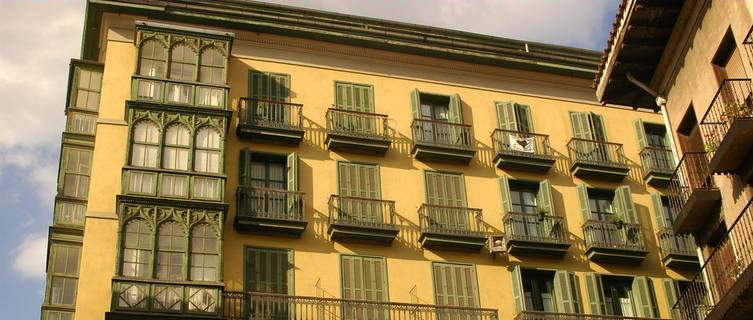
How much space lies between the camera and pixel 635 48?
23.9 metres

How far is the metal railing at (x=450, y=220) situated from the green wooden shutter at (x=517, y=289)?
5.02 feet

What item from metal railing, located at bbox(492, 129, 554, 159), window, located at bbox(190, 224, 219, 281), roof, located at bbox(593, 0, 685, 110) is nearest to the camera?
roof, located at bbox(593, 0, 685, 110)

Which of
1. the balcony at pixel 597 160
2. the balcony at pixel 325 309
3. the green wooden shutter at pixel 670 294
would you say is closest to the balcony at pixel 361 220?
the balcony at pixel 325 309

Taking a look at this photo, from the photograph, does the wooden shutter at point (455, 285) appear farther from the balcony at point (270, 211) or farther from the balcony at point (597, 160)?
the balcony at point (597, 160)

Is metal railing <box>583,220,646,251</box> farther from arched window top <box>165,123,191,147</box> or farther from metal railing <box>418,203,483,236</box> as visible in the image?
arched window top <box>165,123,191,147</box>

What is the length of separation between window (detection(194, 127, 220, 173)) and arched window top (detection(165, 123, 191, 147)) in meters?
0.31

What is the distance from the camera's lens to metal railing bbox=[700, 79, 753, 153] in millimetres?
19688

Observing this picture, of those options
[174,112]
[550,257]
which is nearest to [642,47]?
[550,257]

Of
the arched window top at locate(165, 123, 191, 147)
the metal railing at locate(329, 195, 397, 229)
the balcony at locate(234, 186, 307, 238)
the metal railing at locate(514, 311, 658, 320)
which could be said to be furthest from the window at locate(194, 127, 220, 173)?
the metal railing at locate(514, 311, 658, 320)

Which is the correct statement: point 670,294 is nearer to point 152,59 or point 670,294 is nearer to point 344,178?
point 344,178

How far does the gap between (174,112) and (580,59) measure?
590 inches

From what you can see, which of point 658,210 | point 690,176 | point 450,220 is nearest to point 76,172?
point 450,220

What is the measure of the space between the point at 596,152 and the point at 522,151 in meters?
2.81

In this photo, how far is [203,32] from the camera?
29.5 meters
